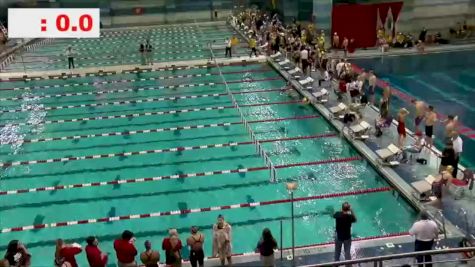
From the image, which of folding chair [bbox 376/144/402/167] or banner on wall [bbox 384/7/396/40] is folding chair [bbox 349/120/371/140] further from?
banner on wall [bbox 384/7/396/40]

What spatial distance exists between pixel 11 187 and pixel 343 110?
8.39 metres

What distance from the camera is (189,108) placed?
16594mm

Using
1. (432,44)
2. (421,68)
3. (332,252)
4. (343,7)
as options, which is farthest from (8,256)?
(432,44)

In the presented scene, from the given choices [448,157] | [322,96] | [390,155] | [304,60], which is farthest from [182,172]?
[304,60]

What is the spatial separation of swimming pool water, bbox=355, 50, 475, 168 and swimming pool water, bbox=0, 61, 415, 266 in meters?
3.00

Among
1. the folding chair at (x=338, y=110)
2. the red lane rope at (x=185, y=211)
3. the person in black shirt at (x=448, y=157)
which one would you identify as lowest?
the red lane rope at (x=185, y=211)

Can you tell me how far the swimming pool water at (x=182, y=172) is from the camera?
Result: 9.56m

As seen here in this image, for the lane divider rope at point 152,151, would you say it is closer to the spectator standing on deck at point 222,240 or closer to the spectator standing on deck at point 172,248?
the spectator standing on deck at point 222,240

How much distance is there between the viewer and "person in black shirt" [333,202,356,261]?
7258mm

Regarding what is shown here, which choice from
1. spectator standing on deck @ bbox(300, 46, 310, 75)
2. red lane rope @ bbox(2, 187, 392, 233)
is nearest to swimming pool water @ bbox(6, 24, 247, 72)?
spectator standing on deck @ bbox(300, 46, 310, 75)

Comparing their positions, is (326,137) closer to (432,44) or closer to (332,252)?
(332,252)

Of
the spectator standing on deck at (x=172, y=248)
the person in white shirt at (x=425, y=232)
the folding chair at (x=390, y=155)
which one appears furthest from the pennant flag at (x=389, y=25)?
the spectator standing on deck at (x=172, y=248)

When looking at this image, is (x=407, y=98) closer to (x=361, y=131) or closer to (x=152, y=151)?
(x=361, y=131)
